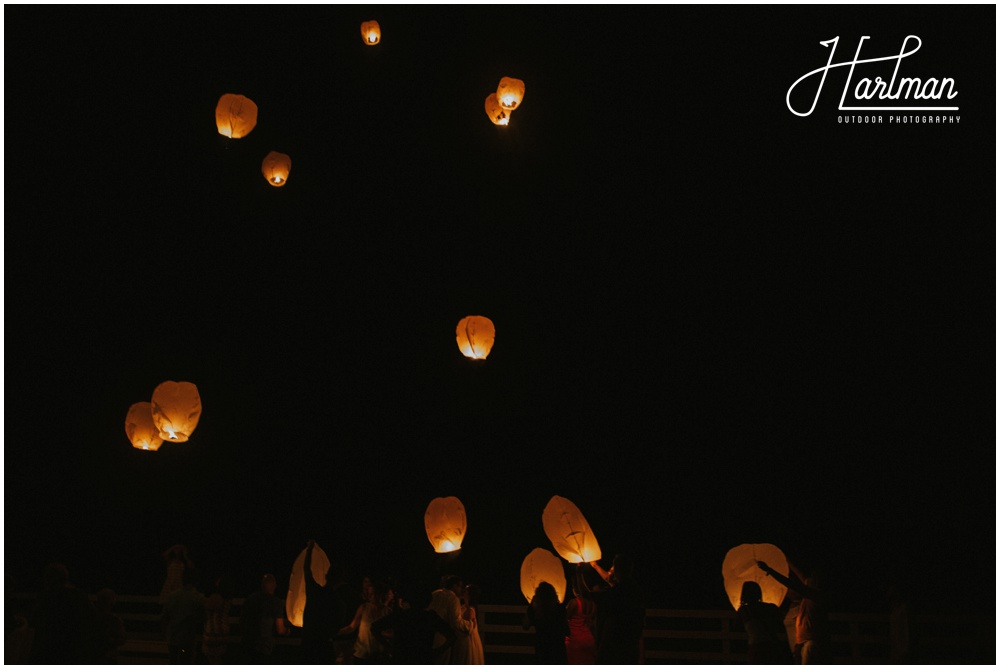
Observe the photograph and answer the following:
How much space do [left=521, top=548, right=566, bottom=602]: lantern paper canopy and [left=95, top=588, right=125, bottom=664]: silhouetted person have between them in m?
2.88

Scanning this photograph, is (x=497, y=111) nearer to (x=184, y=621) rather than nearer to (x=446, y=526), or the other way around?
(x=446, y=526)

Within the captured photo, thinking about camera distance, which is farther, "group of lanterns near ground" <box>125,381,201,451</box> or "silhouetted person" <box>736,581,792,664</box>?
"group of lanterns near ground" <box>125,381,201,451</box>

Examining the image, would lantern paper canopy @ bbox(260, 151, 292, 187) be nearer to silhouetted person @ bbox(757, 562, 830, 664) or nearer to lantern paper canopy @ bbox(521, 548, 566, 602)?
lantern paper canopy @ bbox(521, 548, 566, 602)

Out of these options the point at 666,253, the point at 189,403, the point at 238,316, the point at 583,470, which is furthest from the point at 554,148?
the point at 189,403

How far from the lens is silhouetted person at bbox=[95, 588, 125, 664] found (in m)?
3.50

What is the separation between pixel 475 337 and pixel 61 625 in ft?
15.3

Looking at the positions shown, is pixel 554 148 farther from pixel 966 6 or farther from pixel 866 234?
pixel 966 6

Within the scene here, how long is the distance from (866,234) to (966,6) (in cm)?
312

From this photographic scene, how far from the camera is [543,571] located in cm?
561

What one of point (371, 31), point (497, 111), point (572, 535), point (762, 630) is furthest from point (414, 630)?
point (371, 31)

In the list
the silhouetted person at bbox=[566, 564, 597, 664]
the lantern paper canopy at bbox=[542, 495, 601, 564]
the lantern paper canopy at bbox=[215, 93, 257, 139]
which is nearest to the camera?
the silhouetted person at bbox=[566, 564, 597, 664]

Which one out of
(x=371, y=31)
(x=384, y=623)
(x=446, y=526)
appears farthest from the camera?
(x=371, y=31)

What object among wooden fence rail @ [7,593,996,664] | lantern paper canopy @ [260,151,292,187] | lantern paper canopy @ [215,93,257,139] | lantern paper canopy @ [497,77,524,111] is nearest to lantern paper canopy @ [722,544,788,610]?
wooden fence rail @ [7,593,996,664]

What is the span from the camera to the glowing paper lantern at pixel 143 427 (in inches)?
242
